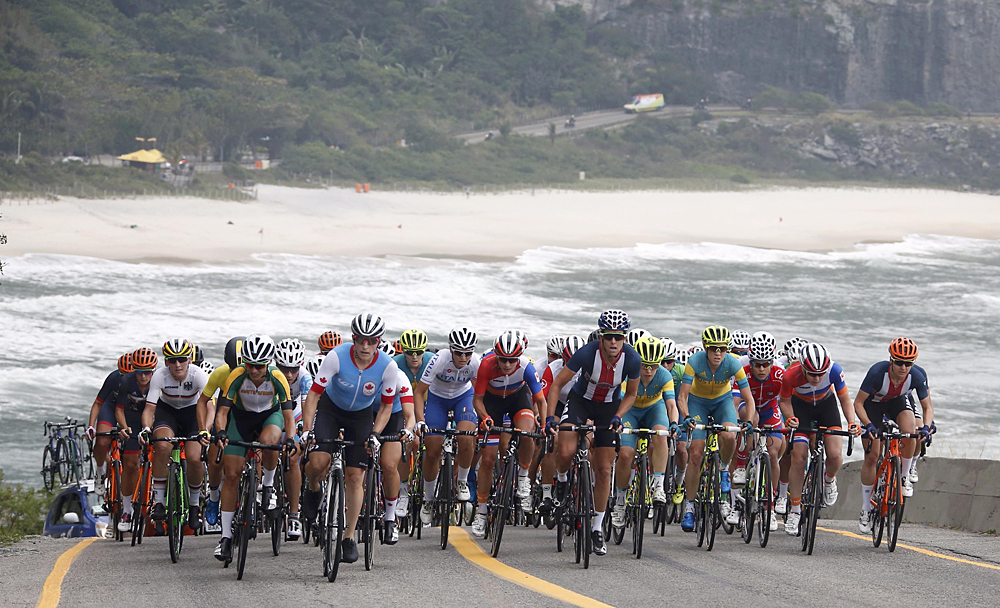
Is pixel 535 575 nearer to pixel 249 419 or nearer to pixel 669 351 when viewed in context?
pixel 249 419

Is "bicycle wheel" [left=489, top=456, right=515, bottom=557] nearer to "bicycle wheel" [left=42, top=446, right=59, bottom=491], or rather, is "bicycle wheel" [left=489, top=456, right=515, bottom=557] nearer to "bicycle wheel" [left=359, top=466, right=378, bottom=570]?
"bicycle wheel" [left=359, top=466, right=378, bottom=570]

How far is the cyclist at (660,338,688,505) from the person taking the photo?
11.9 m

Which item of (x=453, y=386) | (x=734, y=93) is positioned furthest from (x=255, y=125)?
(x=453, y=386)

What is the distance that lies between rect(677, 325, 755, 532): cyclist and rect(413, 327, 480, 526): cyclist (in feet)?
6.60

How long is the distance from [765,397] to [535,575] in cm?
349

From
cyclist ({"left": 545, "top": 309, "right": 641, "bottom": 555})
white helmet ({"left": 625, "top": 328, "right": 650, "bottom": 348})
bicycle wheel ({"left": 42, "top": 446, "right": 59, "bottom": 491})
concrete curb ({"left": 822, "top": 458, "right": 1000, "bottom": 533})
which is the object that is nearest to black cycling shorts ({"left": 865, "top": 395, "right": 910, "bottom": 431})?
white helmet ({"left": 625, "top": 328, "right": 650, "bottom": 348})

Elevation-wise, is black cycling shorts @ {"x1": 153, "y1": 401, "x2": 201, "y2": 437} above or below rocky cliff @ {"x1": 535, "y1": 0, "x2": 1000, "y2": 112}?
below

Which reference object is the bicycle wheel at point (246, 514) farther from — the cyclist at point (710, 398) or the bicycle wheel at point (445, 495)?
the cyclist at point (710, 398)

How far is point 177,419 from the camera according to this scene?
10938 millimetres

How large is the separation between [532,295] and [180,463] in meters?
37.2

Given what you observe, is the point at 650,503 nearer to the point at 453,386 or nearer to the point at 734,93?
the point at 453,386

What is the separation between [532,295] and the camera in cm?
4762

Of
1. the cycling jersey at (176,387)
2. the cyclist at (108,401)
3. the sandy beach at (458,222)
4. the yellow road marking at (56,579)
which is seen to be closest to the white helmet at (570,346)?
the cycling jersey at (176,387)

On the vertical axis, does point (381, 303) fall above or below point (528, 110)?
below
